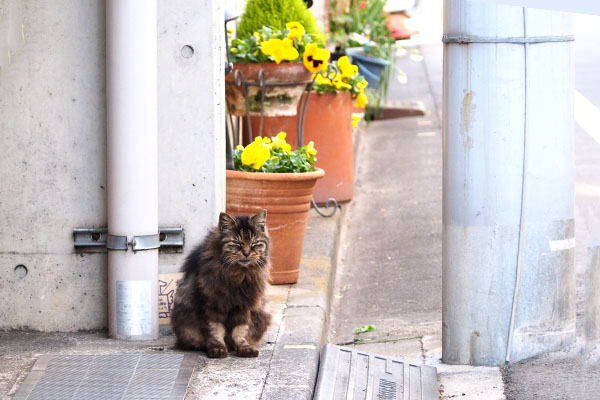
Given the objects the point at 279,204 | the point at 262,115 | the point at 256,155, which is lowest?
the point at 279,204

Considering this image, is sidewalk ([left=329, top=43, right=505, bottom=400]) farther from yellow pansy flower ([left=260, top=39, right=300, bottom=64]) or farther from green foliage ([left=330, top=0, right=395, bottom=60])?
yellow pansy flower ([left=260, top=39, right=300, bottom=64])

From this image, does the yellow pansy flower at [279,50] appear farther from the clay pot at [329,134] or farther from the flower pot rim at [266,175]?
the flower pot rim at [266,175]

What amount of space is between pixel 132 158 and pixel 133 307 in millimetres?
700

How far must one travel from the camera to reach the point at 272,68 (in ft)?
21.0

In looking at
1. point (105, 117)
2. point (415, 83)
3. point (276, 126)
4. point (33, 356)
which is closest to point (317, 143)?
point (276, 126)

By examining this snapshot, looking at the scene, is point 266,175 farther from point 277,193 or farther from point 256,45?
point 256,45

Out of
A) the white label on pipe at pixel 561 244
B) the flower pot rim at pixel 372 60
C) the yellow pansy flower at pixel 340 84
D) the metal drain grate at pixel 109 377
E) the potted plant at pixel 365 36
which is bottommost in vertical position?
the metal drain grate at pixel 109 377

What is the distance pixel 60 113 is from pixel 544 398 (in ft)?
8.31

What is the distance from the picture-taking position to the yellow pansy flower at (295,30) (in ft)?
21.7

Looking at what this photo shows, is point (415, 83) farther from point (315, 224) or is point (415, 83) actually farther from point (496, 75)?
point (496, 75)

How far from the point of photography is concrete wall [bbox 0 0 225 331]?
14.4 ft

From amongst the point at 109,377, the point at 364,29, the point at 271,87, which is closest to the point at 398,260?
the point at 271,87

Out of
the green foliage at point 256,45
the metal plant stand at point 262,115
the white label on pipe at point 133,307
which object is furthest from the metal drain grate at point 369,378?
the green foliage at point 256,45

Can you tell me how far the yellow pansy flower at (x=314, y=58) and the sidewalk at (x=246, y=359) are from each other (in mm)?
1703
